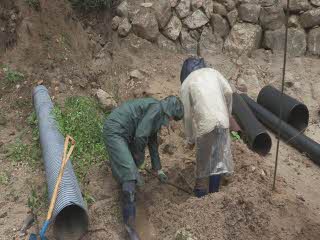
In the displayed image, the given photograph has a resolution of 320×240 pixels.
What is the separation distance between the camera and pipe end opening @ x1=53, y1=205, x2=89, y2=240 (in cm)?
→ 475

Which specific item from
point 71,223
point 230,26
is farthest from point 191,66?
point 230,26

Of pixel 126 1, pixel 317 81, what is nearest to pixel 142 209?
pixel 126 1

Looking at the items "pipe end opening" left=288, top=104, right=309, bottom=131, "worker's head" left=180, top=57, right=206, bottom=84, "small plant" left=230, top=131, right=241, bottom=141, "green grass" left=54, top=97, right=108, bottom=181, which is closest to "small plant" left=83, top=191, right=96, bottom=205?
"green grass" left=54, top=97, right=108, bottom=181

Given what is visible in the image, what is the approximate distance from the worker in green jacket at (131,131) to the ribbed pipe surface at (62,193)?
47 cm

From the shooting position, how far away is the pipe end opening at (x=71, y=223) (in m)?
4.75

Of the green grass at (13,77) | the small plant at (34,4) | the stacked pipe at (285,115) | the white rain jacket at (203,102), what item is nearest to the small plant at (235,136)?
the stacked pipe at (285,115)

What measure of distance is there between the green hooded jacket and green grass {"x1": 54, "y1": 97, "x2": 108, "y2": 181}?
988 mm

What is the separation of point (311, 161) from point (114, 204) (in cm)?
310

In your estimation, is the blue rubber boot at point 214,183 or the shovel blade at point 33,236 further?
the blue rubber boot at point 214,183

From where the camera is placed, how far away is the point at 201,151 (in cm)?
510

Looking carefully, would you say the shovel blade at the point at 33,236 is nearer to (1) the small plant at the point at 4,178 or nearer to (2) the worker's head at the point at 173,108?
(1) the small plant at the point at 4,178

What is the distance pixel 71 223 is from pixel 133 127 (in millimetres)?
1211

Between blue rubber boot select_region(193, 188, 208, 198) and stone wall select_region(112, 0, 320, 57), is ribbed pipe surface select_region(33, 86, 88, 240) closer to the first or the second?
blue rubber boot select_region(193, 188, 208, 198)

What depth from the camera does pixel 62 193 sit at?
470 cm
